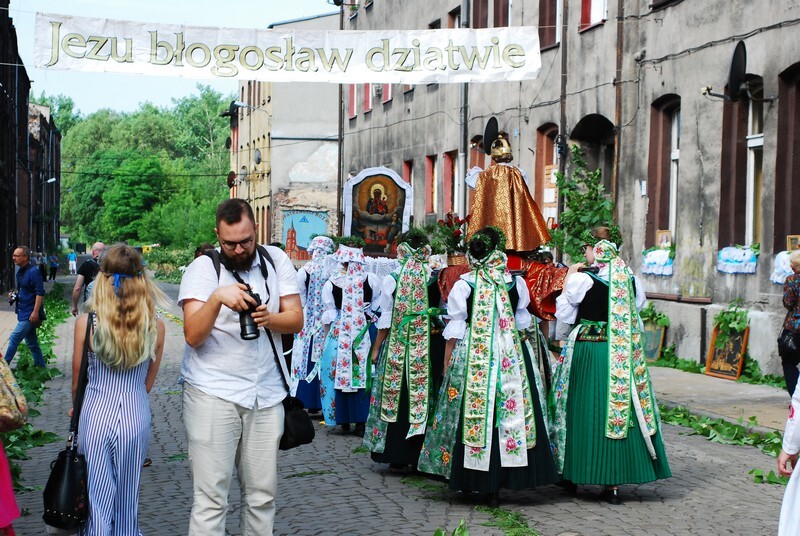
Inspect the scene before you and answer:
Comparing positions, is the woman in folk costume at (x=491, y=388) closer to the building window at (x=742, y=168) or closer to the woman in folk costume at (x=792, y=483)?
the woman in folk costume at (x=792, y=483)

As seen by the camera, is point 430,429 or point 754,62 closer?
point 430,429

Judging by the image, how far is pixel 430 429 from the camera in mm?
7895

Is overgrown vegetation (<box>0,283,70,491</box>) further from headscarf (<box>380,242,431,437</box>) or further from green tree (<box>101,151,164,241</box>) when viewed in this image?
green tree (<box>101,151,164,241</box>)

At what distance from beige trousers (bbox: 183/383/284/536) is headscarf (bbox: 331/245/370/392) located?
5.29 metres

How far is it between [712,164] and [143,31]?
7.75m

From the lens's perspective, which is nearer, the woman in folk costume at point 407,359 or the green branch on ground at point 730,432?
the woman in folk costume at point 407,359

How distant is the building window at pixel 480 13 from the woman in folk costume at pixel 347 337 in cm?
1557

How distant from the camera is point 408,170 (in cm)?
3139

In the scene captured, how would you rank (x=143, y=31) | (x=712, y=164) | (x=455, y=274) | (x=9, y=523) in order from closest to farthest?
1. (x=9, y=523)
2. (x=455, y=274)
3. (x=143, y=31)
4. (x=712, y=164)

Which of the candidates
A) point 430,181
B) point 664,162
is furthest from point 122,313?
point 430,181

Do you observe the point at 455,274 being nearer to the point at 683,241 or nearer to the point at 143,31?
the point at 143,31

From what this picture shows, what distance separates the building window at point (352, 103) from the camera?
37.7 m

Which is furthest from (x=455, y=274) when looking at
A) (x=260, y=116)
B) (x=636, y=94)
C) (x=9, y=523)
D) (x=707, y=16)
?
(x=260, y=116)

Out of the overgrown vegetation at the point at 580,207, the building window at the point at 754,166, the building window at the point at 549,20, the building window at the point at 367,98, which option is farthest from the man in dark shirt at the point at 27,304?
the building window at the point at 367,98
